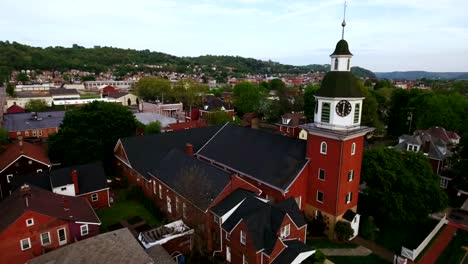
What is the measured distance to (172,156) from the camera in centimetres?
3362

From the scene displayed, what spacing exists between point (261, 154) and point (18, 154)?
28272mm

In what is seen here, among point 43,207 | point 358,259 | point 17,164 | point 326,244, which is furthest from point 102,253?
point 17,164

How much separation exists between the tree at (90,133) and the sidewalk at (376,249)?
1291 inches

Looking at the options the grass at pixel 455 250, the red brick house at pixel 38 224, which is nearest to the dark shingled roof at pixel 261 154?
the grass at pixel 455 250

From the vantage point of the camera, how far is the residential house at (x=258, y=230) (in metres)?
20.1

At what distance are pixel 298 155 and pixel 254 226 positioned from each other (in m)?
10.3

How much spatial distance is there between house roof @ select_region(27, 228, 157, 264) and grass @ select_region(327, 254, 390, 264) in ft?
44.0

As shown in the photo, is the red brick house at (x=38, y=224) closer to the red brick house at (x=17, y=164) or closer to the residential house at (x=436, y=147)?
the red brick house at (x=17, y=164)

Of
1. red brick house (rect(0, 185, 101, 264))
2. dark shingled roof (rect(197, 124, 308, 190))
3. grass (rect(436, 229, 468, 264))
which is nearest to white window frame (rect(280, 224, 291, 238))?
dark shingled roof (rect(197, 124, 308, 190))

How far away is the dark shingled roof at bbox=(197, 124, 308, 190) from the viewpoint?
28.2 m

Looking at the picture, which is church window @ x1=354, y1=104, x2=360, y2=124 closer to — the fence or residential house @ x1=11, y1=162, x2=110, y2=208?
the fence

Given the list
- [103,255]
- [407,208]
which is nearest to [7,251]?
[103,255]

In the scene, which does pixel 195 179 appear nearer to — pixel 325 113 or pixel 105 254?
pixel 105 254

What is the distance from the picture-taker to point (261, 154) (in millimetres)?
31359
